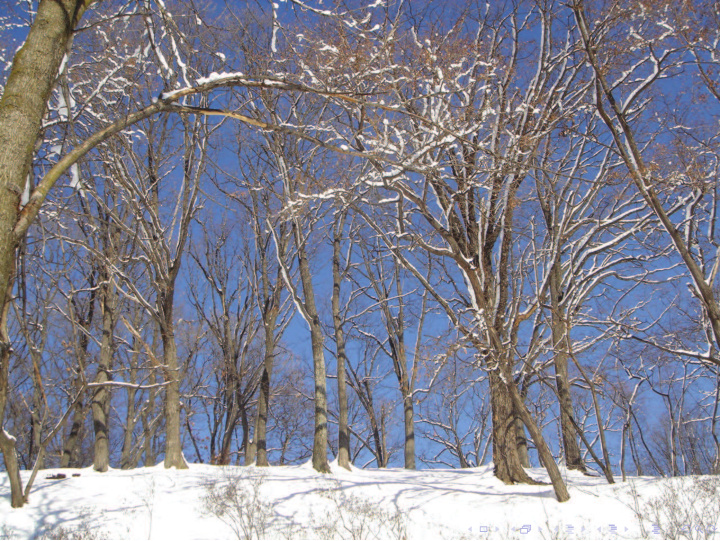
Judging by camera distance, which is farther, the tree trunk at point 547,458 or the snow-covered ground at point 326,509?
the tree trunk at point 547,458

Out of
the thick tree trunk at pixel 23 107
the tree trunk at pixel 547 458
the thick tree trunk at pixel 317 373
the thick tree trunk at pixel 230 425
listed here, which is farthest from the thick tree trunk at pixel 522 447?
the thick tree trunk at pixel 23 107

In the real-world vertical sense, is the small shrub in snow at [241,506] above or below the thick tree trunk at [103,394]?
below

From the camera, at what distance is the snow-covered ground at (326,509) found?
5.83 metres

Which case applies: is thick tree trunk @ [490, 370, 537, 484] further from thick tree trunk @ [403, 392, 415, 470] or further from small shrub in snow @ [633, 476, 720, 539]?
thick tree trunk @ [403, 392, 415, 470]

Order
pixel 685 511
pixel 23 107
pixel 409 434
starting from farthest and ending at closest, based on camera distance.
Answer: pixel 409 434
pixel 685 511
pixel 23 107

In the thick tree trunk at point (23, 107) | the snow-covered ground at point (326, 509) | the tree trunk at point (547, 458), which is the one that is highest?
the thick tree trunk at point (23, 107)

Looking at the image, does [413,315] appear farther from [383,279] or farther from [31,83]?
[31,83]

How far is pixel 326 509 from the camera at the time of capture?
23.5ft

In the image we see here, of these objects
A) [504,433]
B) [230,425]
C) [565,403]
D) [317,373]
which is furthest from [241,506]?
[230,425]

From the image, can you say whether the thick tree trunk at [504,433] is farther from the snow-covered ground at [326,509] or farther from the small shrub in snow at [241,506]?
the small shrub in snow at [241,506]

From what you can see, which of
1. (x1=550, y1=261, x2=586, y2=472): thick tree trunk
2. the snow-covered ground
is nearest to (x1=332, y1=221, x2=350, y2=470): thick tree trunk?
the snow-covered ground

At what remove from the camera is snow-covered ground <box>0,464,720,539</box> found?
5.83 meters

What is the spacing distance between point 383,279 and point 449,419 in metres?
8.53

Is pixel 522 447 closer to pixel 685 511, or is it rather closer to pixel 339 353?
pixel 339 353
